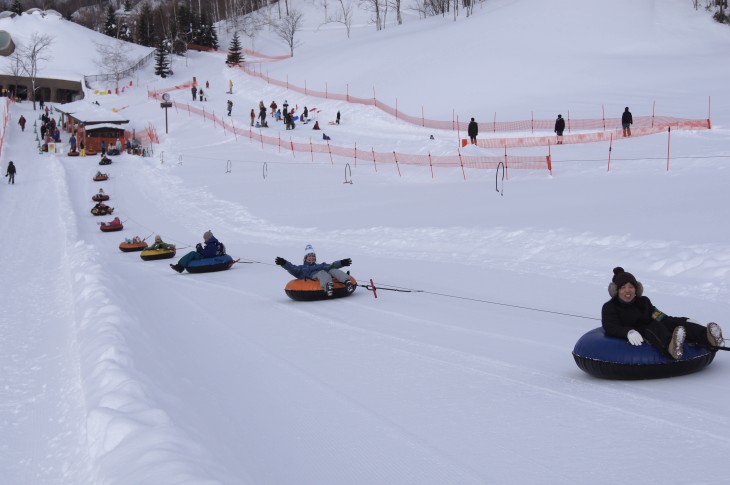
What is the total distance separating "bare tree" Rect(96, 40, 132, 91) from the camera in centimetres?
8575

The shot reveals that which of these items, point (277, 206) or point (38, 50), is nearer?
point (277, 206)

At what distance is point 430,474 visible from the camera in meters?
5.35

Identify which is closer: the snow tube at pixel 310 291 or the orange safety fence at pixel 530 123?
the snow tube at pixel 310 291

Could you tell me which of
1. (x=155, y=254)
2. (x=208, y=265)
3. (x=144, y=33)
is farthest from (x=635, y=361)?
(x=144, y=33)

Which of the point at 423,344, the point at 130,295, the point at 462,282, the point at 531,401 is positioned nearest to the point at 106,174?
the point at 130,295

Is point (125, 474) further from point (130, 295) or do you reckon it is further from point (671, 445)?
point (130, 295)

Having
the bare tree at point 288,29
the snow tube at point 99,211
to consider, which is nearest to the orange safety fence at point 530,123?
the snow tube at point 99,211

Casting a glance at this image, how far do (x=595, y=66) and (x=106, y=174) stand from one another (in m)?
30.7

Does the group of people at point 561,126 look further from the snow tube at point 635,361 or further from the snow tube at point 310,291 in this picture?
the snow tube at point 635,361

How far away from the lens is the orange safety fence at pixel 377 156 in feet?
95.3

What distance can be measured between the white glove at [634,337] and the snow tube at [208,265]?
41.0 ft

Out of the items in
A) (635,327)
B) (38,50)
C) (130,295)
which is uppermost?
(38,50)

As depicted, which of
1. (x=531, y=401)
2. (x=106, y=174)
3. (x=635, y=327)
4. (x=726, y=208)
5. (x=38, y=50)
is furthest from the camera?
(x=38, y=50)

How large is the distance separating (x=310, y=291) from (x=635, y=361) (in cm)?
674
